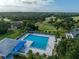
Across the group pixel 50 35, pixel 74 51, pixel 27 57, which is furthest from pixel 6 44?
pixel 50 35

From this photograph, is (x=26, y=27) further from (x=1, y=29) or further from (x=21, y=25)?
(x=1, y=29)

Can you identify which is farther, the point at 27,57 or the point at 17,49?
the point at 17,49

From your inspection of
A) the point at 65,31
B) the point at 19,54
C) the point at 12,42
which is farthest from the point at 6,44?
the point at 65,31

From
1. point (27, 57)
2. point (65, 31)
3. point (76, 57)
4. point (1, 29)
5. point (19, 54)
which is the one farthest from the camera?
point (65, 31)

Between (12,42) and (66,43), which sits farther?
(12,42)

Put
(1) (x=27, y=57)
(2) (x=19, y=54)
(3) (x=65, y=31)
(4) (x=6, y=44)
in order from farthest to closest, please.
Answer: (3) (x=65, y=31) < (4) (x=6, y=44) < (2) (x=19, y=54) < (1) (x=27, y=57)

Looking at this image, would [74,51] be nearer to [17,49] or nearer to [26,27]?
[17,49]

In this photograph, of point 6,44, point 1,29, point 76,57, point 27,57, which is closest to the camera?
point 76,57

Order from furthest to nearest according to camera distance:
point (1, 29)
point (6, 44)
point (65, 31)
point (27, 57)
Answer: point (65, 31)
point (1, 29)
point (6, 44)
point (27, 57)

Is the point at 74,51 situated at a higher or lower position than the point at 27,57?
higher
